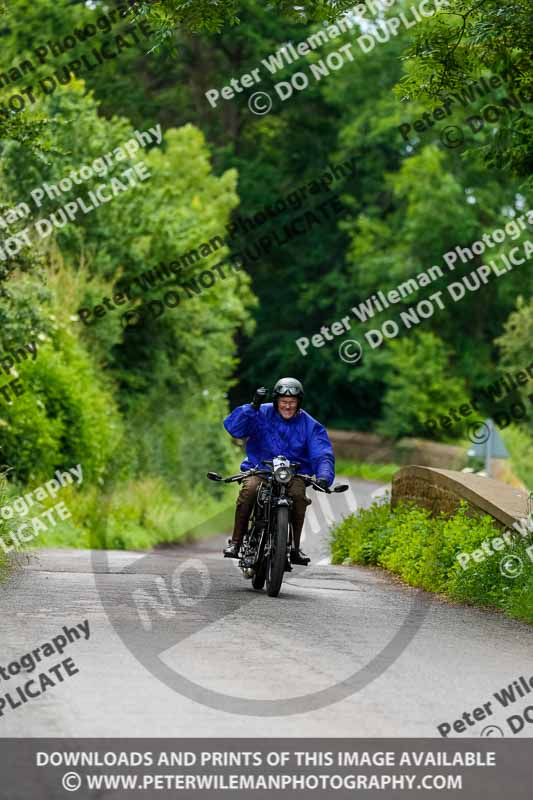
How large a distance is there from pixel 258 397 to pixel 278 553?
1343mm

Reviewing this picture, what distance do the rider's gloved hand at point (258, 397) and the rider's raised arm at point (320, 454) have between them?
582mm

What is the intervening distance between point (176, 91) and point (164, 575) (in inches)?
1811

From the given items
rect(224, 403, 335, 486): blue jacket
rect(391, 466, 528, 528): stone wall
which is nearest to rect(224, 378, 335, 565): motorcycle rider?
rect(224, 403, 335, 486): blue jacket

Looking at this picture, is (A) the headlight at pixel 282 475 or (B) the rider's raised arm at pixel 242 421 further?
(B) the rider's raised arm at pixel 242 421

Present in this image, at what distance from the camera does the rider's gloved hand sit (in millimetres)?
12812

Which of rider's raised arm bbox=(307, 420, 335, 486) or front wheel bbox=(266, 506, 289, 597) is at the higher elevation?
rider's raised arm bbox=(307, 420, 335, 486)

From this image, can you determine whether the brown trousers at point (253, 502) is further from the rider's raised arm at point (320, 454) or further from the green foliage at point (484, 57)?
the green foliage at point (484, 57)

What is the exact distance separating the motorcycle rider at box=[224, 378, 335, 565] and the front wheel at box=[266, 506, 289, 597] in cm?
35

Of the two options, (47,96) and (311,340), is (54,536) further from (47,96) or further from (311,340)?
(311,340)

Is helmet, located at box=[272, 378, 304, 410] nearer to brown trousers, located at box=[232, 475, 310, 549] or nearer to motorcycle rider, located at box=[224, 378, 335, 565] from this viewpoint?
motorcycle rider, located at box=[224, 378, 335, 565]

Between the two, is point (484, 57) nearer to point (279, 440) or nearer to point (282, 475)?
point (279, 440)

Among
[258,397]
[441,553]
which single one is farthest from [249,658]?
[441,553]

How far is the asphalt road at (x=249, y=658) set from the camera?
7477mm

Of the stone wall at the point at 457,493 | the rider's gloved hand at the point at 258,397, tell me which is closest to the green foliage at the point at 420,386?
the stone wall at the point at 457,493
